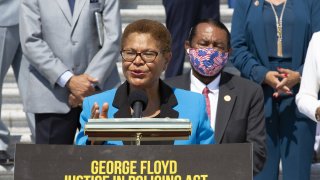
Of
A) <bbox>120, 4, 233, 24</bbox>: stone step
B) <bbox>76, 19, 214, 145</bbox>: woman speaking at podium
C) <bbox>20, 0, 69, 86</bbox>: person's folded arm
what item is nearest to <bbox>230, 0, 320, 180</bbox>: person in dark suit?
<bbox>20, 0, 69, 86</bbox>: person's folded arm

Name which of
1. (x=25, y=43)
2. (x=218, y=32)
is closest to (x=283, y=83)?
(x=218, y=32)

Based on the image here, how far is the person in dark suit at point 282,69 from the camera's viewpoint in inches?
263

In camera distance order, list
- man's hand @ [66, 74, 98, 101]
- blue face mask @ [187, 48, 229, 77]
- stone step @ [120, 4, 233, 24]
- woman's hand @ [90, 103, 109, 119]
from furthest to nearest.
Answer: stone step @ [120, 4, 233, 24] → man's hand @ [66, 74, 98, 101] → blue face mask @ [187, 48, 229, 77] → woman's hand @ [90, 103, 109, 119]

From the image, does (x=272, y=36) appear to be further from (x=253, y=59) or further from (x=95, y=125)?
(x=95, y=125)

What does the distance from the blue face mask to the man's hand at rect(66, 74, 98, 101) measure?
916 mm

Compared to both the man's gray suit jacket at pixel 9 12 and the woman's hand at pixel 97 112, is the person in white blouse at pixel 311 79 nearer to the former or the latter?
the man's gray suit jacket at pixel 9 12

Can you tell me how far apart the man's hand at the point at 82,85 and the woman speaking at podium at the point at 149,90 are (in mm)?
2471

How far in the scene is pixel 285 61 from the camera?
22.4ft

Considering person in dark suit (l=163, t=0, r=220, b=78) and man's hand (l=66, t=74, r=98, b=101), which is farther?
person in dark suit (l=163, t=0, r=220, b=78)

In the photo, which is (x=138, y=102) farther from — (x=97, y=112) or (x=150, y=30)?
(x=150, y=30)

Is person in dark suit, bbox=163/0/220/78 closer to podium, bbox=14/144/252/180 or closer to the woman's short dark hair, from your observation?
the woman's short dark hair

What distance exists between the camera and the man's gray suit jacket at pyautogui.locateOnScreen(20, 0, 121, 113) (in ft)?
21.9

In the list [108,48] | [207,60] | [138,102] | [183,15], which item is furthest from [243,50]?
[138,102]

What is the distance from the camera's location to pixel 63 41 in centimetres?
671
